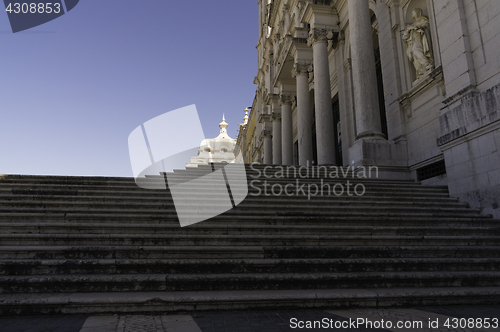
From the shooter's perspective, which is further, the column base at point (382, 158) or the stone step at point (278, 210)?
the column base at point (382, 158)

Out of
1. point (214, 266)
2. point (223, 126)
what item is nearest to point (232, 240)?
point (214, 266)

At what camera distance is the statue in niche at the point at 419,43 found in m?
11.2

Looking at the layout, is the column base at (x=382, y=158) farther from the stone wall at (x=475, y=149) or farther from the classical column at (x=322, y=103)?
the classical column at (x=322, y=103)

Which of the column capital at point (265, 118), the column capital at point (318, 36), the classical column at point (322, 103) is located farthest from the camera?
the column capital at point (265, 118)

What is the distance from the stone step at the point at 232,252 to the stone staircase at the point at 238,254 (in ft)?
0.05

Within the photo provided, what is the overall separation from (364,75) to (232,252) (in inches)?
351

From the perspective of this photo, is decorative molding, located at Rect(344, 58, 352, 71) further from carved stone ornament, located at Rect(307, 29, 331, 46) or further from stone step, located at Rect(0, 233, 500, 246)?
stone step, located at Rect(0, 233, 500, 246)

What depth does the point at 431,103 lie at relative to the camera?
1104 cm

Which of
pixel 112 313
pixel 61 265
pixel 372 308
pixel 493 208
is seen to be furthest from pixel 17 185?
pixel 493 208

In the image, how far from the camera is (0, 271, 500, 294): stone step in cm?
422

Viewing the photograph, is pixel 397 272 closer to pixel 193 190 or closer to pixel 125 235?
pixel 125 235

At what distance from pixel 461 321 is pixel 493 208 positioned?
4.97 m

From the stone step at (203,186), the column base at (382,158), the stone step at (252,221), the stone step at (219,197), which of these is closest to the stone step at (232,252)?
the stone step at (252,221)

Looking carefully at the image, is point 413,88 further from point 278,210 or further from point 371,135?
point 278,210
